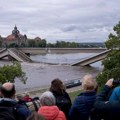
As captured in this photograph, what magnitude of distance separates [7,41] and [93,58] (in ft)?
301

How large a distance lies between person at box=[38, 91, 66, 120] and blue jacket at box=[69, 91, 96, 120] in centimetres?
43

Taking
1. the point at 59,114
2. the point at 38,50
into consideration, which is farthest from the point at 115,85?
the point at 38,50

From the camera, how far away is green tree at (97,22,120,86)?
75.6 ft

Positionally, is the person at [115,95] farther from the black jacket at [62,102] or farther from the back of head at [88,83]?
the black jacket at [62,102]

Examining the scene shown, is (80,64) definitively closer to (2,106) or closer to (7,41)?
(2,106)

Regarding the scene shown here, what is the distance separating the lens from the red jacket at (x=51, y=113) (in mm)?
5312

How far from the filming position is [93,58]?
263 feet

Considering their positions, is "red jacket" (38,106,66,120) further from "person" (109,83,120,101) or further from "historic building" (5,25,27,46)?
"historic building" (5,25,27,46)

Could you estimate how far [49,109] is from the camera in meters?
5.41

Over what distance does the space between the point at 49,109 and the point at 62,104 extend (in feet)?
2.90

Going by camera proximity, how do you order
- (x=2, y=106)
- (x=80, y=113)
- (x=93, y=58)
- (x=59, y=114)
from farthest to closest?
(x=93, y=58), (x=80, y=113), (x=59, y=114), (x=2, y=106)

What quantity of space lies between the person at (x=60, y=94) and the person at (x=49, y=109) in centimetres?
72

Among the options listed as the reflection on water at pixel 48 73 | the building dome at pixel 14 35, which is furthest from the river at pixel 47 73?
the building dome at pixel 14 35

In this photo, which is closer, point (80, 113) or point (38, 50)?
point (80, 113)
